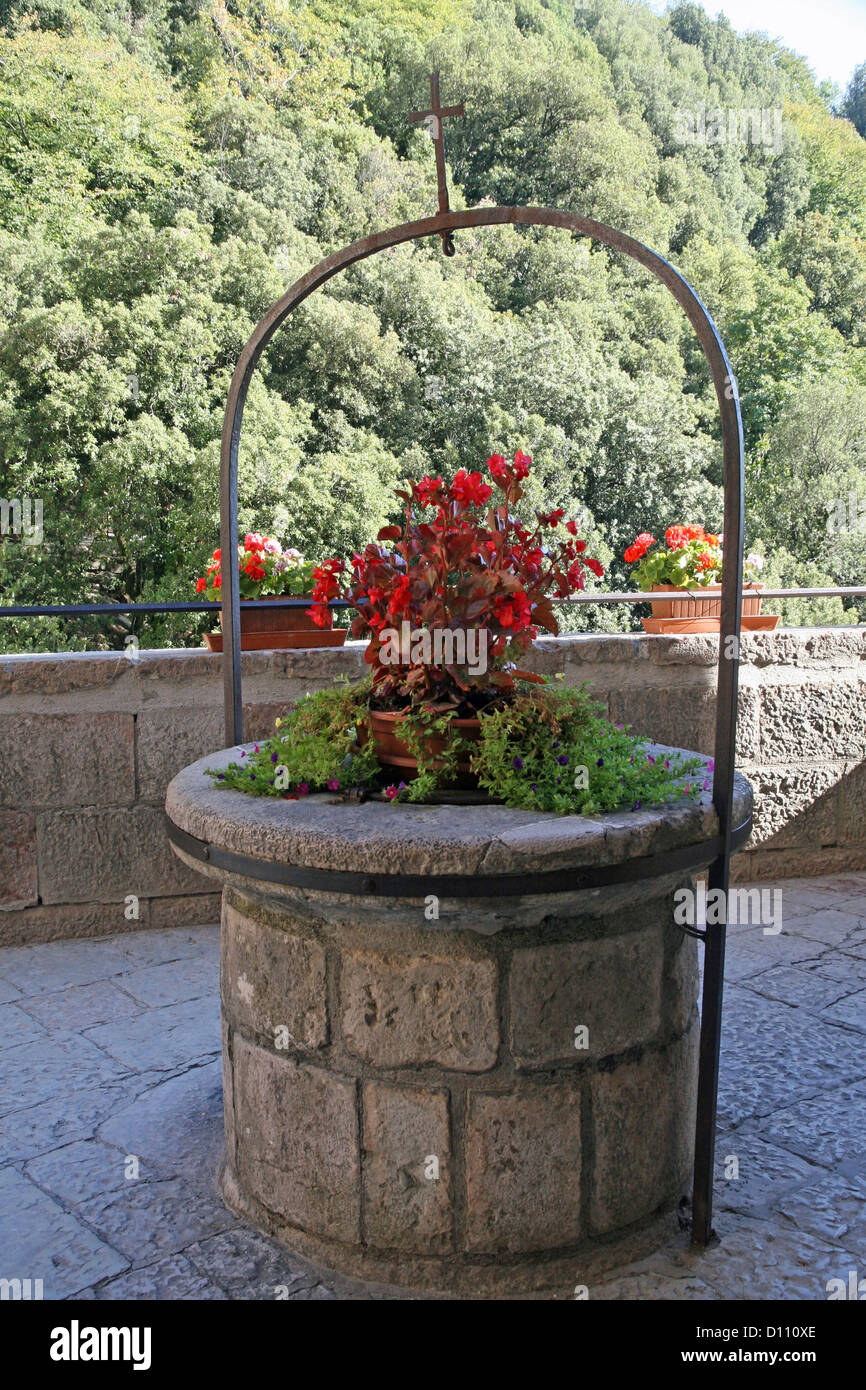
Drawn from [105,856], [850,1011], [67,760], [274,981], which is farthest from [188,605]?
[850,1011]

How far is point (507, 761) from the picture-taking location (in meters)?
1.92

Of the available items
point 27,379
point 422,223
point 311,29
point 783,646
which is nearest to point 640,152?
point 311,29

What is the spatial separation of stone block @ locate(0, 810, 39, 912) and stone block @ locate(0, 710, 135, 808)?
0.18 ft

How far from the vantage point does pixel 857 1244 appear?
6.24 ft

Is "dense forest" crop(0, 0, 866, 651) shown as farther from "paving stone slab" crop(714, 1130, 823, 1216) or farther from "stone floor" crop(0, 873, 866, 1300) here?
"paving stone slab" crop(714, 1130, 823, 1216)

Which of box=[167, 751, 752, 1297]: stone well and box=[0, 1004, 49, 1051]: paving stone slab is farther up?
box=[167, 751, 752, 1297]: stone well

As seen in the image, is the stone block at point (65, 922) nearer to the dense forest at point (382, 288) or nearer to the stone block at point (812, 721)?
the stone block at point (812, 721)

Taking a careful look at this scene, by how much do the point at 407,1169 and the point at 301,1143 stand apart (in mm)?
203

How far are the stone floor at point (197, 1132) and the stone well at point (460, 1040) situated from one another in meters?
0.11

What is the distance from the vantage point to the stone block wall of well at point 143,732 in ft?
11.0

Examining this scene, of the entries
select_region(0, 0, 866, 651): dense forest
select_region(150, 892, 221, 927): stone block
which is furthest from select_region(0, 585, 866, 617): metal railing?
select_region(0, 0, 866, 651): dense forest

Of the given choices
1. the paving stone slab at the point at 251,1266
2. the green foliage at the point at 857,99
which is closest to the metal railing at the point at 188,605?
the paving stone slab at the point at 251,1266

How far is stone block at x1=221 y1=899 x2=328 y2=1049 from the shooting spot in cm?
185

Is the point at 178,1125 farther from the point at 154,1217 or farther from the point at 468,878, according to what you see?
the point at 468,878
